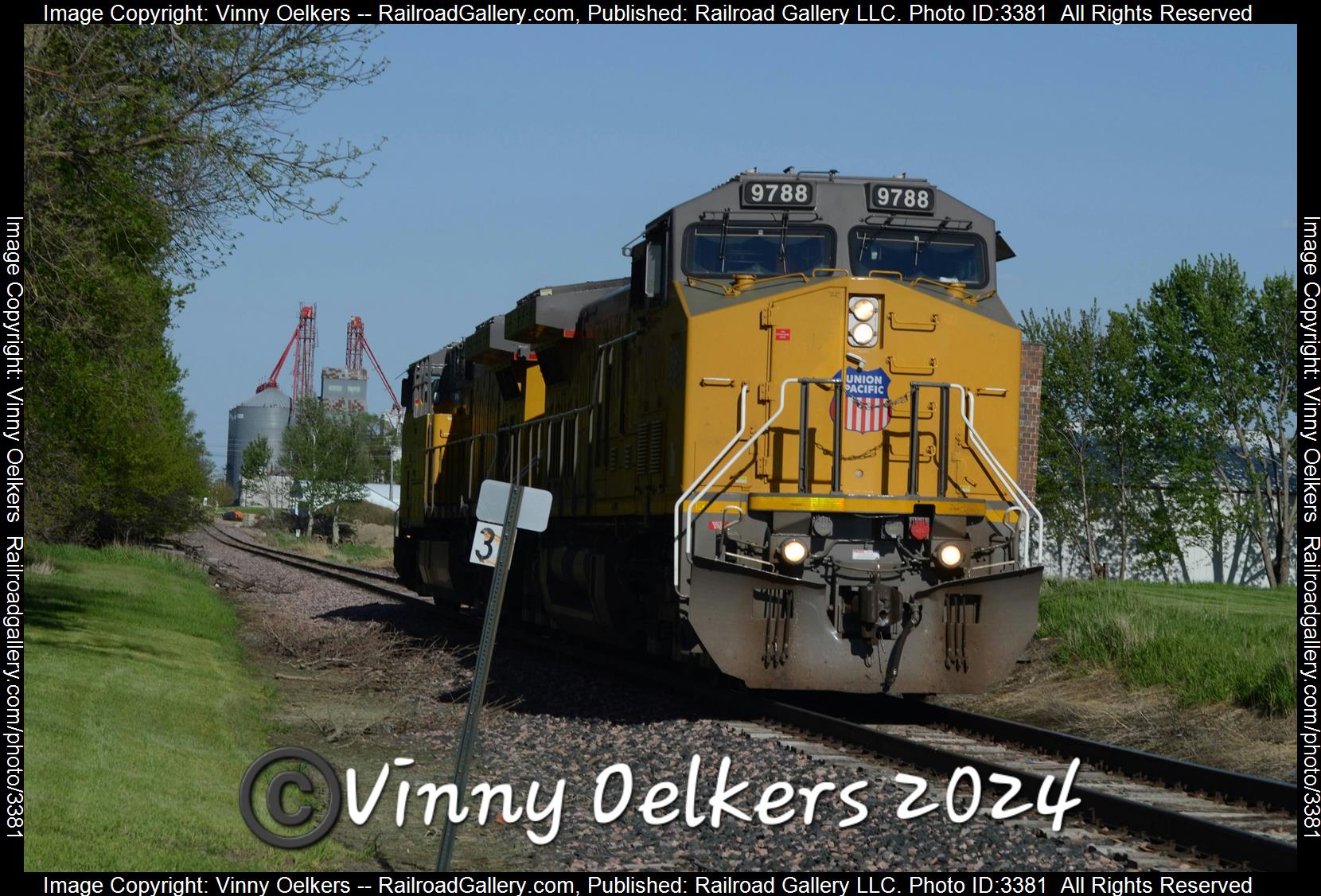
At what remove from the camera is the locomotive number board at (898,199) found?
13.1 m

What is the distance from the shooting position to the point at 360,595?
3206 cm

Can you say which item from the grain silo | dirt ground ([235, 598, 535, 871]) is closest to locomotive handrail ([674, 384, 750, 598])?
dirt ground ([235, 598, 535, 871])

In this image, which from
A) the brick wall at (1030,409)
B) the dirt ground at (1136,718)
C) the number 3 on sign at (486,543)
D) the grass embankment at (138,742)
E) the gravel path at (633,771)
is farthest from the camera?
the brick wall at (1030,409)

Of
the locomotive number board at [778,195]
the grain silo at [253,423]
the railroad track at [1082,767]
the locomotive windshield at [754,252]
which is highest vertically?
the grain silo at [253,423]

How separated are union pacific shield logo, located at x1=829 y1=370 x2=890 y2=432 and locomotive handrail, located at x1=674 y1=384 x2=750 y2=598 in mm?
732

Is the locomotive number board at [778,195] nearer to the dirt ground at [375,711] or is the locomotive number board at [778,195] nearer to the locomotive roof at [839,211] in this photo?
the locomotive roof at [839,211]

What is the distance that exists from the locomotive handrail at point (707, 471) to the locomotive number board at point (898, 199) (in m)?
2.30

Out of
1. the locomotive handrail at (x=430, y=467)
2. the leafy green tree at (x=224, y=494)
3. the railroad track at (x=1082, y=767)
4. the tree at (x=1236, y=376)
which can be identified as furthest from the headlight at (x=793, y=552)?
the leafy green tree at (x=224, y=494)

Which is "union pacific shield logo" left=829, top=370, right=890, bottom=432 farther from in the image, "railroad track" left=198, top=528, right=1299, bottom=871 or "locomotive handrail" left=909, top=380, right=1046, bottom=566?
"railroad track" left=198, top=528, right=1299, bottom=871

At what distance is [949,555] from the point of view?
1202 centimetres

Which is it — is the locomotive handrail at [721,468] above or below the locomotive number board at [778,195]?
below
